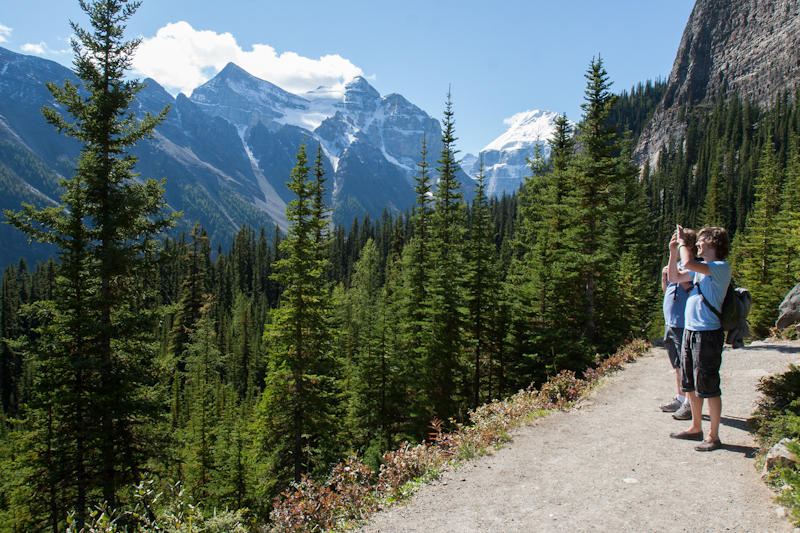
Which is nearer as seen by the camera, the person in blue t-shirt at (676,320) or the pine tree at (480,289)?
the person in blue t-shirt at (676,320)

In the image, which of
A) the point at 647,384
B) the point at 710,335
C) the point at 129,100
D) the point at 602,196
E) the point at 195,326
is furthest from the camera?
the point at 195,326

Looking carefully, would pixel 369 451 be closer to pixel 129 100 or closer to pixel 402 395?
pixel 402 395

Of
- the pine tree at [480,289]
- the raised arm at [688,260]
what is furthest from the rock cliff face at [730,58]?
the raised arm at [688,260]

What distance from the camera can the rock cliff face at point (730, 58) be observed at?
108 m

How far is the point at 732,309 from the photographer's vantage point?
5.77 m

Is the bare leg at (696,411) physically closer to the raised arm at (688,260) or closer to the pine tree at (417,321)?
the raised arm at (688,260)

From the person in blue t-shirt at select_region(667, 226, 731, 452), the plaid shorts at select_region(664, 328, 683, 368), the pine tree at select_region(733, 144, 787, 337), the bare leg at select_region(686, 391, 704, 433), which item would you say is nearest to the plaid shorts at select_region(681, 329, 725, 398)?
the person in blue t-shirt at select_region(667, 226, 731, 452)

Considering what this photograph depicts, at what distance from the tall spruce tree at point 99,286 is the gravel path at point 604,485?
1063 centimetres

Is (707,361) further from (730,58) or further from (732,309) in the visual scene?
(730,58)

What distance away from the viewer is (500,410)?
847 cm

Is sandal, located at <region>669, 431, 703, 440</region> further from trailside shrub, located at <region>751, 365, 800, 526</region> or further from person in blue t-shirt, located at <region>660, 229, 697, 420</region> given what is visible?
person in blue t-shirt, located at <region>660, 229, 697, 420</region>

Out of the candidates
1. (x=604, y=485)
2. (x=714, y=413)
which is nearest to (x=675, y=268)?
(x=714, y=413)

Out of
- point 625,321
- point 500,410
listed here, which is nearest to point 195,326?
point 625,321

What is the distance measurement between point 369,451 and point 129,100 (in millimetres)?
17070
